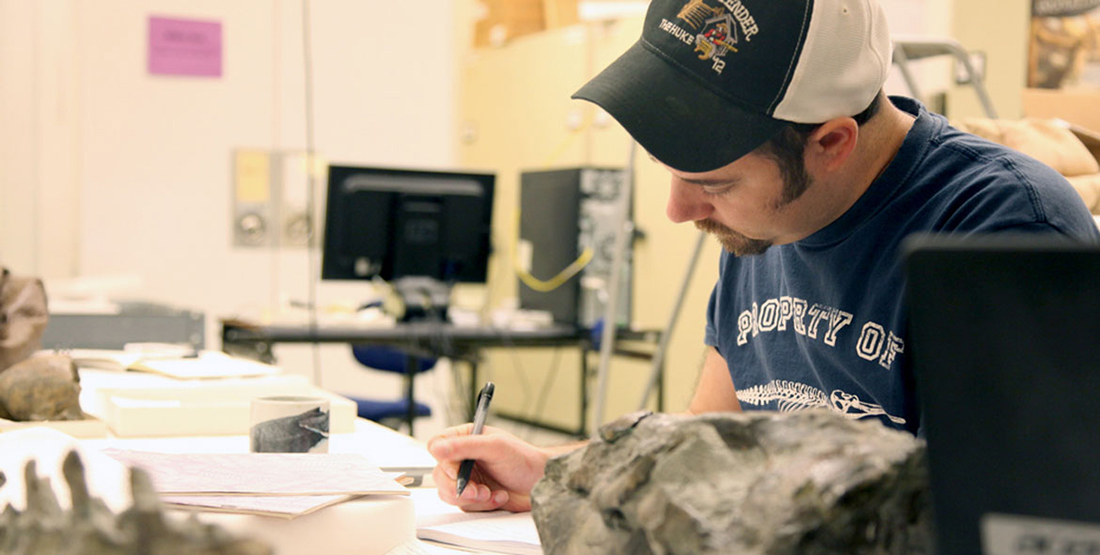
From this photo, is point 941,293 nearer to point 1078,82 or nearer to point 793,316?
point 793,316

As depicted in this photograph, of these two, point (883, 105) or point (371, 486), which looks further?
point (883, 105)

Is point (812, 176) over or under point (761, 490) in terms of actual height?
over

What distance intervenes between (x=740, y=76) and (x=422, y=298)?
264cm

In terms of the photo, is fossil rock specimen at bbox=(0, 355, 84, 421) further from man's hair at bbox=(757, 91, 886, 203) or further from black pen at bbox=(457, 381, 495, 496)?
man's hair at bbox=(757, 91, 886, 203)

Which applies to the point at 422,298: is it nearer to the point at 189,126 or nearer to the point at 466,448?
the point at 189,126

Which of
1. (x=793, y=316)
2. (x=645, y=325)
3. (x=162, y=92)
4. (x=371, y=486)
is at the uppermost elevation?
(x=162, y=92)

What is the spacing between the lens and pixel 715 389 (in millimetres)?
1360

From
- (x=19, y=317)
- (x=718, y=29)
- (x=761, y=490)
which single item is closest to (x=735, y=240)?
(x=718, y=29)

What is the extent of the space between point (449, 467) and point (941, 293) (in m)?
0.72

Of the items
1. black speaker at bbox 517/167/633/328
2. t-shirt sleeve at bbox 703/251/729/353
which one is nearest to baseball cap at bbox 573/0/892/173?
t-shirt sleeve at bbox 703/251/729/353

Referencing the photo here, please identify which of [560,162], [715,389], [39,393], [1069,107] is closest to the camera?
[39,393]

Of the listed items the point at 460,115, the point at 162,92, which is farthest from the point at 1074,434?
the point at 460,115

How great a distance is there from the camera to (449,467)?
1021 mm

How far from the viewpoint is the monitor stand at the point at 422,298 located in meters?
3.49
